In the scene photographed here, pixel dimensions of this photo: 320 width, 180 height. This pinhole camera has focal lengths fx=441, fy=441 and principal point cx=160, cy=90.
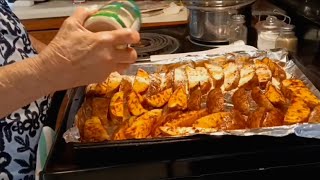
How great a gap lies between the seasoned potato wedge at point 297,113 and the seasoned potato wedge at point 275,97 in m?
0.03

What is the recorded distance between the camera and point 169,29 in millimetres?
1808

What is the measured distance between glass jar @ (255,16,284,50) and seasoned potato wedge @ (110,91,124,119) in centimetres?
54

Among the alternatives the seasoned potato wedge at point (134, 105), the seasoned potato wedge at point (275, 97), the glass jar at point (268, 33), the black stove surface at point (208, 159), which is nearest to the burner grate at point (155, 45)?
the glass jar at point (268, 33)

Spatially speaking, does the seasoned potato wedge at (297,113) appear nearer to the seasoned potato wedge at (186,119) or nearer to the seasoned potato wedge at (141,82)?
the seasoned potato wedge at (186,119)

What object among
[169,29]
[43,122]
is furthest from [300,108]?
[169,29]

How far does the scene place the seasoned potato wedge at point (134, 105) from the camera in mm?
979

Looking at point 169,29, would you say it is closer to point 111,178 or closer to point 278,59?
point 278,59

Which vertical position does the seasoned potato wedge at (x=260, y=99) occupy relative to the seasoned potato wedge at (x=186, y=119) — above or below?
above

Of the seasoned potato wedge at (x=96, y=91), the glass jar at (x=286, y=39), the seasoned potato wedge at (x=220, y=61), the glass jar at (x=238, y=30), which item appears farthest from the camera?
the glass jar at (x=238, y=30)

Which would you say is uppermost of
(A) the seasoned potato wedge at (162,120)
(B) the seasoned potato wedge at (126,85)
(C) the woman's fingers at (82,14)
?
(C) the woman's fingers at (82,14)

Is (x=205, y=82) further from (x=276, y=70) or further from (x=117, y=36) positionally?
(x=117, y=36)

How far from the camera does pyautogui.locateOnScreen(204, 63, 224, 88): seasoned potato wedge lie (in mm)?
1071

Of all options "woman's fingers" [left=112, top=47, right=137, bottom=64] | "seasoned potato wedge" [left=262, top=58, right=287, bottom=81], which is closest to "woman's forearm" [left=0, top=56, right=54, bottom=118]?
"woman's fingers" [left=112, top=47, right=137, bottom=64]

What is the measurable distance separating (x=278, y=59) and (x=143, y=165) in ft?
1.81
